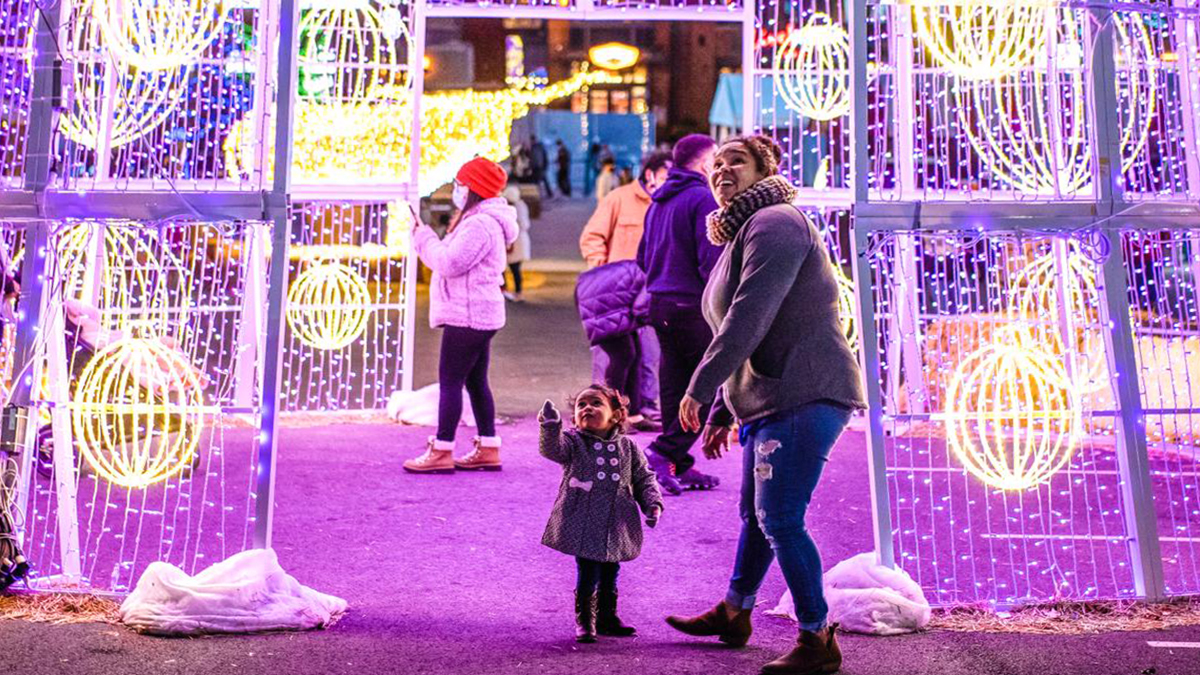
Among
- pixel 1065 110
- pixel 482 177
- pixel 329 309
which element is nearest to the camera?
pixel 482 177

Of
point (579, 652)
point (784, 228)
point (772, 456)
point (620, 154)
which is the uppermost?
point (620, 154)

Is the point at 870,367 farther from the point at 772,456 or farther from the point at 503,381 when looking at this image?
the point at 503,381

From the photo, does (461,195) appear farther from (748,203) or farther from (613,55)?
(613,55)

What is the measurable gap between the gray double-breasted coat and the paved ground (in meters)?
0.35

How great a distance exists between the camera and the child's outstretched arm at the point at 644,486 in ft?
17.2

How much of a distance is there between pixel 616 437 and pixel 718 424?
0.48 m

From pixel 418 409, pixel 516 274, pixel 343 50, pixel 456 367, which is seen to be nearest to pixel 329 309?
pixel 418 409

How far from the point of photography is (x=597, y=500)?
5238 mm

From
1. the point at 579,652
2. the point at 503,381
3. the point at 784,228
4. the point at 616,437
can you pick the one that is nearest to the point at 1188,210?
the point at 784,228

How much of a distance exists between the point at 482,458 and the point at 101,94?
2815 millimetres

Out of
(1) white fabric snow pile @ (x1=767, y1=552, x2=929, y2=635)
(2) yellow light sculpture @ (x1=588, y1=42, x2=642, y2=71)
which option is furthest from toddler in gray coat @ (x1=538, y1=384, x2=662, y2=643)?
(2) yellow light sculpture @ (x1=588, y1=42, x2=642, y2=71)

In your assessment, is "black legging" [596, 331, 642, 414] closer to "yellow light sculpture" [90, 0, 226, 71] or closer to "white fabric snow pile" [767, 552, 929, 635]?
"yellow light sculpture" [90, 0, 226, 71]

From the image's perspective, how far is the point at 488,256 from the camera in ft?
26.3

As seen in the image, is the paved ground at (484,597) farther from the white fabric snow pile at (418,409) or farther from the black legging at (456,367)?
the white fabric snow pile at (418,409)
